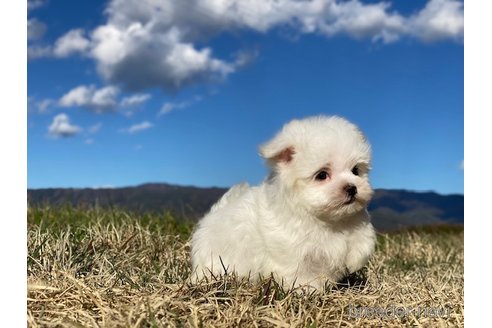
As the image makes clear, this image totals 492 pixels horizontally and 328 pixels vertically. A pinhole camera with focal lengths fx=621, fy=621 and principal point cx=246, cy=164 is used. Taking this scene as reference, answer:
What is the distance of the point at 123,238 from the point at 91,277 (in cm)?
221

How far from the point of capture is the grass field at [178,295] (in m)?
3.97

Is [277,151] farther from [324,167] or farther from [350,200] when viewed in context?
[350,200]

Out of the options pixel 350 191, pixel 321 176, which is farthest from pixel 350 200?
pixel 321 176

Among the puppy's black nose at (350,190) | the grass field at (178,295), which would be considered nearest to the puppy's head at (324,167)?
the puppy's black nose at (350,190)

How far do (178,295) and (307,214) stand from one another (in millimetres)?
1240

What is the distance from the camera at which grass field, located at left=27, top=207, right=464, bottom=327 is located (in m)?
3.97

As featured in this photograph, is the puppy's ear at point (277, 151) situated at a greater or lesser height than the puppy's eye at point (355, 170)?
greater

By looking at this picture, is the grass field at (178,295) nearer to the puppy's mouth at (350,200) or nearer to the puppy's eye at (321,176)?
the puppy's mouth at (350,200)

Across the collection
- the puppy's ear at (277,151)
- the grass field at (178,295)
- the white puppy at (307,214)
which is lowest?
the grass field at (178,295)

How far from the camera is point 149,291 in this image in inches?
174

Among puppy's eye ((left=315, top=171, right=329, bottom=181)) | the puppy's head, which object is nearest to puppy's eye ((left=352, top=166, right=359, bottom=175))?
the puppy's head

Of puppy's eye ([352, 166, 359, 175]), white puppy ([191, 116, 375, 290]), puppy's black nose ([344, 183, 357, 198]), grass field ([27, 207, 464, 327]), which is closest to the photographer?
grass field ([27, 207, 464, 327])

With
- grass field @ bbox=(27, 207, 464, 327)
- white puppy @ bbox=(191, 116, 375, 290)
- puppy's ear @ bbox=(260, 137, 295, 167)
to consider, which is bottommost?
grass field @ bbox=(27, 207, 464, 327)

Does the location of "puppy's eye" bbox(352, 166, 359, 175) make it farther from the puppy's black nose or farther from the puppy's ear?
the puppy's ear
